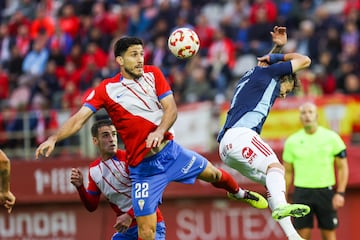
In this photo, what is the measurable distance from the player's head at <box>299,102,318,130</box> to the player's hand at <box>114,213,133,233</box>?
350cm

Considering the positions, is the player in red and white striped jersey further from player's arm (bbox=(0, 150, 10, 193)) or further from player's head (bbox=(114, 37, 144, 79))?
player's arm (bbox=(0, 150, 10, 193))

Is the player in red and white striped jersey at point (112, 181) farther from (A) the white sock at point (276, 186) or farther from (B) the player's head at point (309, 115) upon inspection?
(B) the player's head at point (309, 115)

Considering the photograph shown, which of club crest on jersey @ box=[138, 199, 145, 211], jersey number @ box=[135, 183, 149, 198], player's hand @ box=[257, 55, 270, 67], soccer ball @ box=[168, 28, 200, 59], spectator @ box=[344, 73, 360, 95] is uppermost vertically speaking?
soccer ball @ box=[168, 28, 200, 59]

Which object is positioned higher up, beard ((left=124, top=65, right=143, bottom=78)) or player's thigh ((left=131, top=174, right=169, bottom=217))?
beard ((left=124, top=65, right=143, bottom=78))

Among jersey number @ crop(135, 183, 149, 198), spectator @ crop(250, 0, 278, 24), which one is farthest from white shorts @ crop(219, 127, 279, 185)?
spectator @ crop(250, 0, 278, 24)

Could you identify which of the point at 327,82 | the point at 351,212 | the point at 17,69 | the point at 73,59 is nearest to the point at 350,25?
the point at 327,82

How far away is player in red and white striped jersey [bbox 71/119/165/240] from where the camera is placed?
1105 cm

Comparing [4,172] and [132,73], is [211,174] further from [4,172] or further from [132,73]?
[4,172]

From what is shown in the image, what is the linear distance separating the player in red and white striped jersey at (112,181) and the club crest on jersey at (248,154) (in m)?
1.18

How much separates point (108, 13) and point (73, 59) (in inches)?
66.6

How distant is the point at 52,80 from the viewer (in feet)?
67.4

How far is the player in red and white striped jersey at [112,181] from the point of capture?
11047 millimetres

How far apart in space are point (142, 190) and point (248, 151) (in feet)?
3.86

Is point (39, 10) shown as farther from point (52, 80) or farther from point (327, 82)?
point (327, 82)
